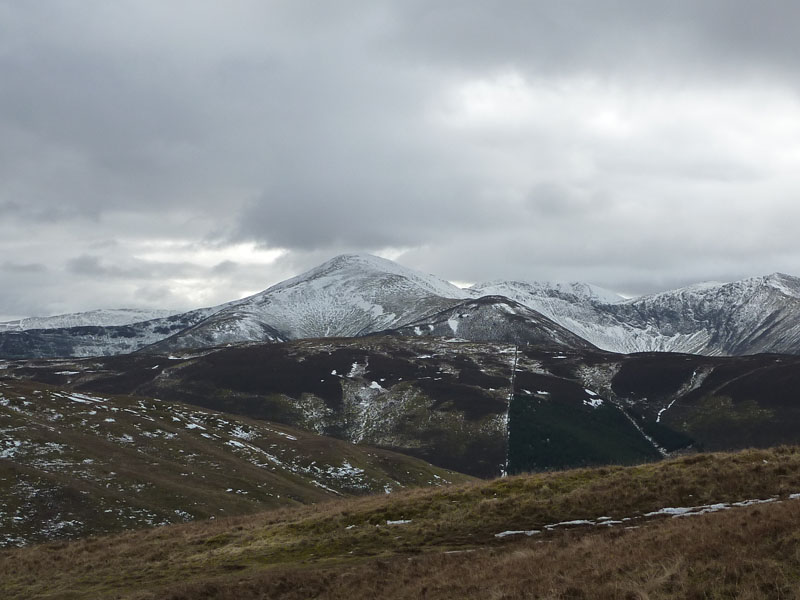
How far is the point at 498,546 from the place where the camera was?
26.5 meters

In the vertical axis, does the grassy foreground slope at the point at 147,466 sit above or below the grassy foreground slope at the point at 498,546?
below

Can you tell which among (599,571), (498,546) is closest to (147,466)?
(498,546)

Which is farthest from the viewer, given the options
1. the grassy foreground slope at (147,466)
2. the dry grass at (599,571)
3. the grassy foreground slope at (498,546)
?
the grassy foreground slope at (147,466)

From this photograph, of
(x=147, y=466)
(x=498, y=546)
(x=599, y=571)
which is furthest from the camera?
(x=147, y=466)

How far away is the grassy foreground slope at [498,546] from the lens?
1803 centimetres

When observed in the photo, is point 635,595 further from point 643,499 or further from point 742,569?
point 643,499

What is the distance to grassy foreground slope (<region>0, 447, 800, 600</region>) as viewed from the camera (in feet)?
59.2

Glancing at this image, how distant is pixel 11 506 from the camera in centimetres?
5628

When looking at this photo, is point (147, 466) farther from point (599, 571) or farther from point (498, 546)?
point (599, 571)

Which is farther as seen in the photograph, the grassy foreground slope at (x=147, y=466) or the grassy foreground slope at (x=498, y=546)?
the grassy foreground slope at (x=147, y=466)

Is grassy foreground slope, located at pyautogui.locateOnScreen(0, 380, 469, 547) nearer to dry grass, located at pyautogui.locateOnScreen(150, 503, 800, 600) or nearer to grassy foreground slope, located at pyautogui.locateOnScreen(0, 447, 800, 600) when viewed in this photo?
grassy foreground slope, located at pyautogui.locateOnScreen(0, 447, 800, 600)

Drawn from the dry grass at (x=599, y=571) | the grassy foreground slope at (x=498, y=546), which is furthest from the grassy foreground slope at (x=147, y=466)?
the dry grass at (x=599, y=571)

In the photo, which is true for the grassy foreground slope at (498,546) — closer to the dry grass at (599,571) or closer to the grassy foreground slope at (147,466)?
the dry grass at (599,571)

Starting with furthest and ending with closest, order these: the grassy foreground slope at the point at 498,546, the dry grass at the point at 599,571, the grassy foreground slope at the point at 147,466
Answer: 1. the grassy foreground slope at the point at 147,466
2. the grassy foreground slope at the point at 498,546
3. the dry grass at the point at 599,571
